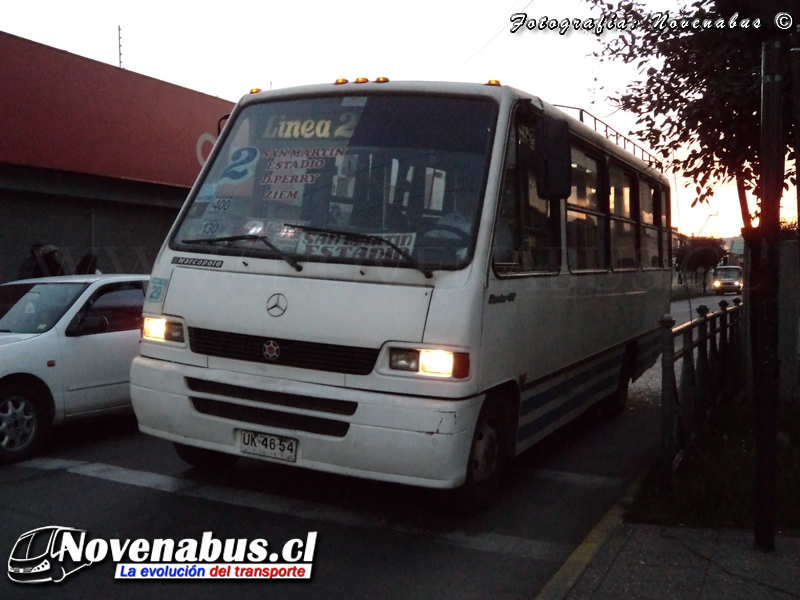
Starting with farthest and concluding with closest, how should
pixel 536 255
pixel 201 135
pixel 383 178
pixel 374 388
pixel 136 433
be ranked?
pixel 201 135 → pixel 136 433 → pixel 536 255 → pixel 383 178 → pixel 374 388

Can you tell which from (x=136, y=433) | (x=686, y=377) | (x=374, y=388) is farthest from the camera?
(x=136, y=433)

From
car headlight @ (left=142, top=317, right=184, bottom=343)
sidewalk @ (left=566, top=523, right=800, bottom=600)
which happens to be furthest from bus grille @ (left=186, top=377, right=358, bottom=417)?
sidewalk @ (left=566, top=523, right=800, bottom=600)

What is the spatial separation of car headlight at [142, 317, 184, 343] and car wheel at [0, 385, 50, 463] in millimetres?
1904

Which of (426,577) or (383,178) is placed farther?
(383,178)

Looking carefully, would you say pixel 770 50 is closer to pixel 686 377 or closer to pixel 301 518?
pixel 686 377

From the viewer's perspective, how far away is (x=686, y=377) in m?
7.07

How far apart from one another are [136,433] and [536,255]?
429cm

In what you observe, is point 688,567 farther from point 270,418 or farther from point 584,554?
point 270,418

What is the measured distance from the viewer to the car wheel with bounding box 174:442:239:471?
622 centimetres

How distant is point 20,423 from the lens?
22.8 ft

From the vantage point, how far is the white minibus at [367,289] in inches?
192

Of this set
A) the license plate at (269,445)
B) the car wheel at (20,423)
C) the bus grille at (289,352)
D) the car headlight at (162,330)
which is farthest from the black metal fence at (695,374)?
the car wheel at (20,423)

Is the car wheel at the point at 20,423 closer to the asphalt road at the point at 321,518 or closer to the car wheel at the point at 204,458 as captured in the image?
the asphalt road at the point at 321,518

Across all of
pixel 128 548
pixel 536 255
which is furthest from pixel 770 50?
pixel 128 548
